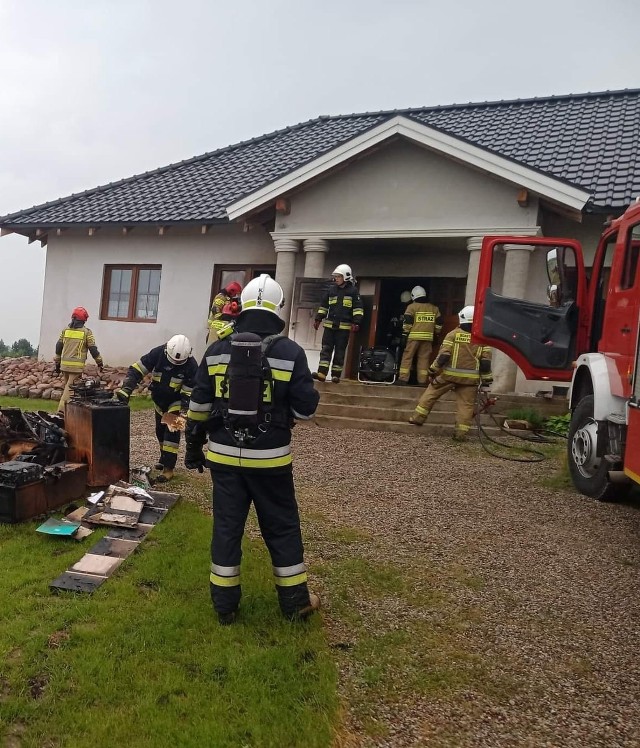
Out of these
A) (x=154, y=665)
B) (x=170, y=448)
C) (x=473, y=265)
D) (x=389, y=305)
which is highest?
(x=473, y=265)

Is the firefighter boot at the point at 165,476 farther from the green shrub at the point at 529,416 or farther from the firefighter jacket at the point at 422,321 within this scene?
the firefighter jacket at the point at 422,321

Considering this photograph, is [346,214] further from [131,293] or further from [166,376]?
[166,376]

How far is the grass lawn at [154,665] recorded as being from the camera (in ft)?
8.95

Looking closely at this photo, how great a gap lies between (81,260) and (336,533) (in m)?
13.0

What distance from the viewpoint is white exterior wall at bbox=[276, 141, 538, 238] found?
10.8 meters

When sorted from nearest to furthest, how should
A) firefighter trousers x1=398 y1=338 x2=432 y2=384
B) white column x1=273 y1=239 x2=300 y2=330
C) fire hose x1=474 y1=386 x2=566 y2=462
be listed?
fire hose x1=474 y1=386 x2=566 y2=462
firefighter trousers x1=398 y1=338 x2=432 y2=384
white column x1=273 y1=239 x2=300 y2=330

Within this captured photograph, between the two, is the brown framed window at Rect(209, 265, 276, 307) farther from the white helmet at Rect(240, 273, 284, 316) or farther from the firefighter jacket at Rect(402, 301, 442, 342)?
the white helmet at Rect(240, 273, 284, 316)

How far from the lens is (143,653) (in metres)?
3.29

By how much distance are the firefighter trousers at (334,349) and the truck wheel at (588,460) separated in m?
4.83

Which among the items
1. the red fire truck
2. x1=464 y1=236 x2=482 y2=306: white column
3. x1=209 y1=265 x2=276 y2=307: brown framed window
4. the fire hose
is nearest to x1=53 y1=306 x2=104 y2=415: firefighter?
x1=209 y1=265 x2=276 y2=307: brown framed window

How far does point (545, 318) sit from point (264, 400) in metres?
Answer: 4.37

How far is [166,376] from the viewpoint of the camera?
21.1ft

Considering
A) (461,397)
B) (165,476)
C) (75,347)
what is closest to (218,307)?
(75,347)

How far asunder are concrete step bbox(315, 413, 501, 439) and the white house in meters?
1.59
